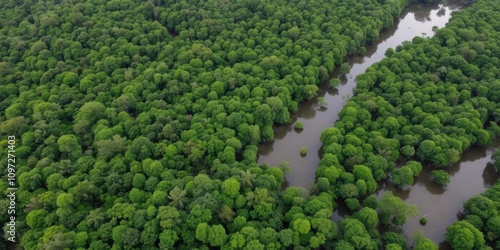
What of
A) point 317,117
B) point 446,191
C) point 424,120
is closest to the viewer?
point 446,191

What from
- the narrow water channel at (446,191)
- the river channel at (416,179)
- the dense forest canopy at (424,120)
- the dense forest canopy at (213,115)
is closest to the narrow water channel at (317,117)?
the river channel at (416,179)

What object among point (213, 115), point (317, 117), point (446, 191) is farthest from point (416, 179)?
point (213, 115)

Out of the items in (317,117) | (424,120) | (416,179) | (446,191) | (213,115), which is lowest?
(213,115)

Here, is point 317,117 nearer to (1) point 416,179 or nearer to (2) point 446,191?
(1) point 416,179

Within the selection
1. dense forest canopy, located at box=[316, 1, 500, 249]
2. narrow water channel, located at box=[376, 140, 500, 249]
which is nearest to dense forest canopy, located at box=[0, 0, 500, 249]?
dense forest canopy, located at box=[316, 1, 500, 249]

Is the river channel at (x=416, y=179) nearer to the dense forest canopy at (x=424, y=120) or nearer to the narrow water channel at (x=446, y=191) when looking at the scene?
the narrow water channel at (x=446, y=191)

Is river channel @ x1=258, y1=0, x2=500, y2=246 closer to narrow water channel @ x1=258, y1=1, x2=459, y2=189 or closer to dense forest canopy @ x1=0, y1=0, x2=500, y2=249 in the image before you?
narrow water channel @ x1=258, y1=1, x2=459, y2=189

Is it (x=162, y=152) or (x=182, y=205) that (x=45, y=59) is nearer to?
(x=162, y=152)
